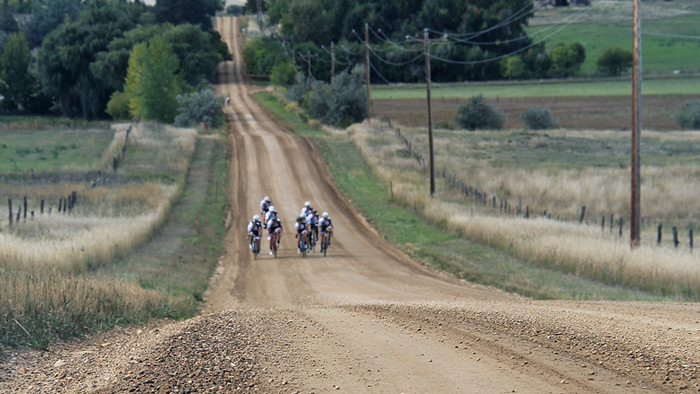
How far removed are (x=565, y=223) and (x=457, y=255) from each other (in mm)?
5680

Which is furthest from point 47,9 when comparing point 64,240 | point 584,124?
point 64,240

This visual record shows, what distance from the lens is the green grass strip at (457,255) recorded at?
724 inches

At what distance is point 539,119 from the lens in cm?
7875

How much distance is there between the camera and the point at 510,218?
92.7ft

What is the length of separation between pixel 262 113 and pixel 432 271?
192 ft

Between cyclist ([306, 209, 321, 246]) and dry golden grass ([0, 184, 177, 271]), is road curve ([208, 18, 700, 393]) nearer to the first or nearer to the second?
dry golden grass ([0, 184, 177, 271])

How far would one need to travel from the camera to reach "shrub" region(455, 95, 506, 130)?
76.3 m

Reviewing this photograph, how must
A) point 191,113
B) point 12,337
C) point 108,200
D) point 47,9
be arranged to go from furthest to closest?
point 47,9 → point 191,113 → point 108,200 → point 12,337

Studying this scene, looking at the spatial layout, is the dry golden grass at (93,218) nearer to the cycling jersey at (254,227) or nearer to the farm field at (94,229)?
the farm field at (94,229)

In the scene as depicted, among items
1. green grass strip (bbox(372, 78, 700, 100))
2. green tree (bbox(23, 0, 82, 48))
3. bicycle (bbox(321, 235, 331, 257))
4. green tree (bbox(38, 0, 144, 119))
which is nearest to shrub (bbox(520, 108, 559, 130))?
green grass strip (bbox(372, 78, 700, 100))

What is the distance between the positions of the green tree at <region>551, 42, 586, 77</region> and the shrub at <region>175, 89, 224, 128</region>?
7195cm

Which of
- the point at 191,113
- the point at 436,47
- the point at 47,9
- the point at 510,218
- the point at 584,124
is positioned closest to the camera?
the point at 510,218

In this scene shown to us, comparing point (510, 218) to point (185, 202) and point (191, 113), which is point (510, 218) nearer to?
point (185, 202)

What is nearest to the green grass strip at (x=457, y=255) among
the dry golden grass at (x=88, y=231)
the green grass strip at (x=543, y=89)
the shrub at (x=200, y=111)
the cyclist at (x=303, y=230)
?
the cyclist at (x=303, y=230)
